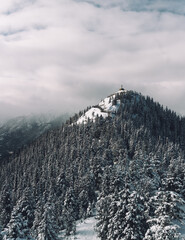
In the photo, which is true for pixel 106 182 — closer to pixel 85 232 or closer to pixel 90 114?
pixel 85 232

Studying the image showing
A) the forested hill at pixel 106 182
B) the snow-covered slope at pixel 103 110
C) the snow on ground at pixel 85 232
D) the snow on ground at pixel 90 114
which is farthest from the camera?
the snow on ground at pixel 90 114

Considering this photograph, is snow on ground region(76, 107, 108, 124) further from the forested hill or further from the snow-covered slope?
the forested hill

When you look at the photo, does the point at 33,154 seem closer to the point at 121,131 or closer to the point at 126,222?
the point at 121,131

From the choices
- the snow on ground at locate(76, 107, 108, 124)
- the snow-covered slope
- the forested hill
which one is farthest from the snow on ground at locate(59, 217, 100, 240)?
the snow on ground at locate(76, 107, 108, 124)

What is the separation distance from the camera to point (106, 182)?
203 feet

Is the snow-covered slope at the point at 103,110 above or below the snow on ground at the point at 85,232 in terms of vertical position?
above

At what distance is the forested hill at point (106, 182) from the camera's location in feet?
94.3

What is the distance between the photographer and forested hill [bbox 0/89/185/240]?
28.8 m

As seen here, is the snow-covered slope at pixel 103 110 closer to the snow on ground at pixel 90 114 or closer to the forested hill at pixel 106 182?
the snow on ground at pixel 90 114

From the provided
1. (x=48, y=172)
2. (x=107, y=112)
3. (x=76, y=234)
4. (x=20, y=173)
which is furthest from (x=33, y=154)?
(x=76, y=234)

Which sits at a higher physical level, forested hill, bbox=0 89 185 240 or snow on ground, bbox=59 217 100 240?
forested hill, bbox=0 89 185 240

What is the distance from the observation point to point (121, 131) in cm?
13312

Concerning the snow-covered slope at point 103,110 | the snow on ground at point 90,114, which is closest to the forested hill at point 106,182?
the snow-covered slope at point 103,110

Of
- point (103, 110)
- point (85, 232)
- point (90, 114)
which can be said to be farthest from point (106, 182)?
point (90, 114)
